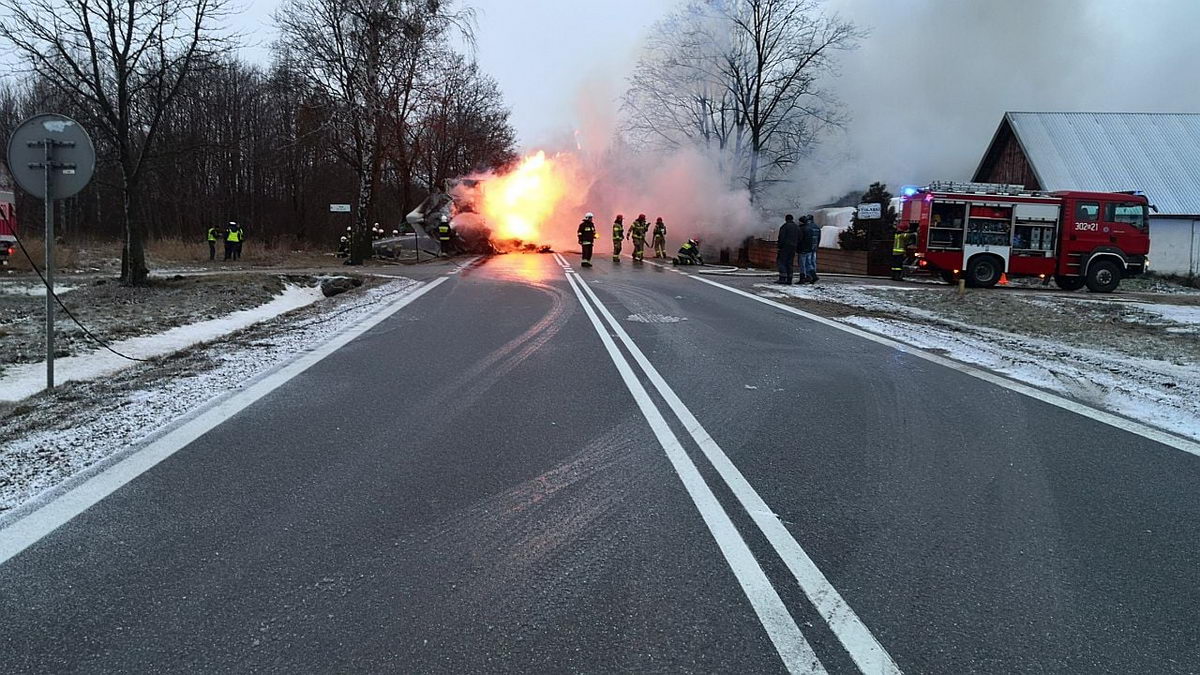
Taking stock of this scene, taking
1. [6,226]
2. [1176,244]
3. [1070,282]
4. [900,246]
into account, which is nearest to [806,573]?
[900,246]

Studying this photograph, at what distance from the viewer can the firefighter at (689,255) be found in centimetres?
2684

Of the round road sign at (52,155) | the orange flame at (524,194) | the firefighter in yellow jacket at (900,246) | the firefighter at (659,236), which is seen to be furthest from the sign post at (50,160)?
the orange flame at (524,194)

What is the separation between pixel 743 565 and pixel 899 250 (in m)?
19.9

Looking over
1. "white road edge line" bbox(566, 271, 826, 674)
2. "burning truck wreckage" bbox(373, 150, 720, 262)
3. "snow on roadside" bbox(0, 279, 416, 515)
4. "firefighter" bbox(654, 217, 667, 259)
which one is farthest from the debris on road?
"firefighter" bbox(654, 217, 667, 259)

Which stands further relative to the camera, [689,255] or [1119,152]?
[1119,152]

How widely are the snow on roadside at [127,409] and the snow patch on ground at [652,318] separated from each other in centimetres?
436

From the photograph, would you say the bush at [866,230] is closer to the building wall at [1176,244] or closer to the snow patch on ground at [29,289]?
the building wall at [1176,244]

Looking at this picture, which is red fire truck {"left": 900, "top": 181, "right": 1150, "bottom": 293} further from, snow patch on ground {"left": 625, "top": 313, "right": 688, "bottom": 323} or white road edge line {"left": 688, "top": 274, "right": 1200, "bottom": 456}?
snow patch on ground {"left": 625, "top": 313, "right": 688, "bottom": 323}

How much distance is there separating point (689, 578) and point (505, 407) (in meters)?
3.29

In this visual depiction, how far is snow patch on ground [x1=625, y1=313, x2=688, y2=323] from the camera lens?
12.2 metres

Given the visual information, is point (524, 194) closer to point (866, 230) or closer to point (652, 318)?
point (866, 230)

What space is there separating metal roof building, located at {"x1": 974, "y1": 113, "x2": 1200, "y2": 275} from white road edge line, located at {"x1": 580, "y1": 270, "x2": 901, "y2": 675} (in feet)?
97.2

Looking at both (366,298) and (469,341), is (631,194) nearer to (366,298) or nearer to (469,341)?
(366,298)

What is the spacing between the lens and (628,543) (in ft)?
12.4
